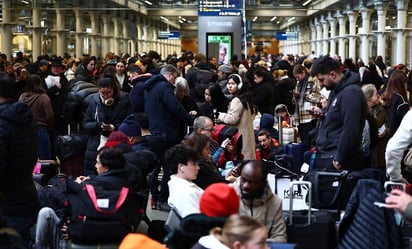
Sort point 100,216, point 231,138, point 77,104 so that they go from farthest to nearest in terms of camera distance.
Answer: point 77,104 → point 231,138 → point 100,216

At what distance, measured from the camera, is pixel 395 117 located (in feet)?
35.8

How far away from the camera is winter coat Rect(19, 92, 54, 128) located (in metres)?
12.1

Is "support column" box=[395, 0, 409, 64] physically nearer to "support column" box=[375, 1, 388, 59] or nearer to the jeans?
"support column" box=[375, 1, 388, 59]

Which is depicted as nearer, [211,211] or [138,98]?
[211,211]

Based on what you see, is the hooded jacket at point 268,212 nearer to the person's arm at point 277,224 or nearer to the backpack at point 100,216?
the person's arm at point 277,224

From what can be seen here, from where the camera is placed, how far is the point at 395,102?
10820 millimetres

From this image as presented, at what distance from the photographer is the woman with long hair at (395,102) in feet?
35.3

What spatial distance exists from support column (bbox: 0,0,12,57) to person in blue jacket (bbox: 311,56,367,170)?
101 feet

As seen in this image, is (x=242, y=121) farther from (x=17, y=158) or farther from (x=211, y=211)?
(x=211, y=211)

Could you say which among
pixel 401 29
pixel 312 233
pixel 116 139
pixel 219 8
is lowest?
pixel 312 233

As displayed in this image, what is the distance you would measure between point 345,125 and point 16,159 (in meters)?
3.11

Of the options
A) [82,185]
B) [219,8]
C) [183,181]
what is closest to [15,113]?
[82,185]

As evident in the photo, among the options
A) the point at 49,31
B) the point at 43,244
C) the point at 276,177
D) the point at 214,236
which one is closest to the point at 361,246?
the point at 214,236

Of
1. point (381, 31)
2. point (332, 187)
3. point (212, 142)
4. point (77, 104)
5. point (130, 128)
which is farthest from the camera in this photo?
point (381, 31)
